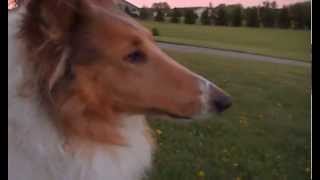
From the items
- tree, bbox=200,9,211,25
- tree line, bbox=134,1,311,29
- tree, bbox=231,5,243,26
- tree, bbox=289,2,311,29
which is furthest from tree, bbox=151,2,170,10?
tree, bbox=289,2,311,29

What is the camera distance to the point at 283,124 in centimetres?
198

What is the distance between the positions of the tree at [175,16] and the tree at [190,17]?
0.10ft

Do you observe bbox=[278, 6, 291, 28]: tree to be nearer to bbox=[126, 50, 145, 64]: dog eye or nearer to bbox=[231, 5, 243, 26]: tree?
bbox=[231, 5, 243, 26]: tree

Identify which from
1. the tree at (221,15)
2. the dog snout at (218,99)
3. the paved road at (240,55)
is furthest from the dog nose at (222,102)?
the tree at (221,15)

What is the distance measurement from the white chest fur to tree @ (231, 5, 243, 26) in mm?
596

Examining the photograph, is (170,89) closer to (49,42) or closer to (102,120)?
(102,120)

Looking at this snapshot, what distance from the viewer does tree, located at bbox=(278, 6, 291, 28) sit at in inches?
77.5

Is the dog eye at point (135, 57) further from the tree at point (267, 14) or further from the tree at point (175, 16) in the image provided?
the tree at point (267, 14)

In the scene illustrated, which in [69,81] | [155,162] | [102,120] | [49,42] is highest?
[49,42]

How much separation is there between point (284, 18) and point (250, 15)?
0.14 metres

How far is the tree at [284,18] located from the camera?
6.46 feet

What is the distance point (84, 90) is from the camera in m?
1.55

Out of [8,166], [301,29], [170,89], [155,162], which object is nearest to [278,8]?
[301,29]

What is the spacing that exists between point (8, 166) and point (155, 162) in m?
0.54
